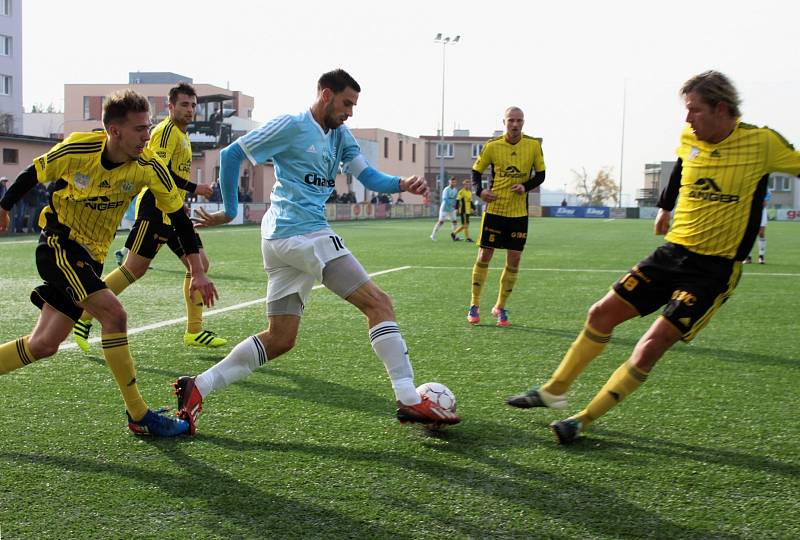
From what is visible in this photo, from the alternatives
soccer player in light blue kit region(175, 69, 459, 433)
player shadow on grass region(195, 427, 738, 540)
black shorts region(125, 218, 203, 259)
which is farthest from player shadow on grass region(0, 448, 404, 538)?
black shorts region(125, 218, 203, 259)

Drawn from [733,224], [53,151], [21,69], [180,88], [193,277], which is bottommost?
[193,277]

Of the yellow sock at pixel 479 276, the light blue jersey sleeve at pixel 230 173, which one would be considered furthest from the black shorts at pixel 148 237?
the yellow sock at pixel 479 276

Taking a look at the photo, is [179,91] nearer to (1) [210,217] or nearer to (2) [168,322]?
(2) [168,322]

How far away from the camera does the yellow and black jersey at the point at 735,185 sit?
4.42 metres

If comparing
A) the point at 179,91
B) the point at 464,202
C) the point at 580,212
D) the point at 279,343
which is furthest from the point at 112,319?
the point at 580,212

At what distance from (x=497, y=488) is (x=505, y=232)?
5674 mm

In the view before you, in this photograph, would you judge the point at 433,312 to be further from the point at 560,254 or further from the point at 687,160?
the point at 560,254

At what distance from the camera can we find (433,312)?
9.93 meters

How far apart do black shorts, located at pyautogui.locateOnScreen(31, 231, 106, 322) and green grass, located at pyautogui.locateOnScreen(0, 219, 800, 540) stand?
0.74 meters

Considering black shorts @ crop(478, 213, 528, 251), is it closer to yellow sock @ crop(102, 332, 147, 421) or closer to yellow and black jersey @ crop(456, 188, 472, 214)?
yellow sock @ crop(102, 332, 147, 421)

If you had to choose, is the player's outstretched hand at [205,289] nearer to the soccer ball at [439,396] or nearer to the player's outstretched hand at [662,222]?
the soccer ball at [439,396]

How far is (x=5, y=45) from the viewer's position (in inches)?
2712

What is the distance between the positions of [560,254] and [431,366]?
14720mm

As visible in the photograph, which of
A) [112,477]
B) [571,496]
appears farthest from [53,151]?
[571,496]
